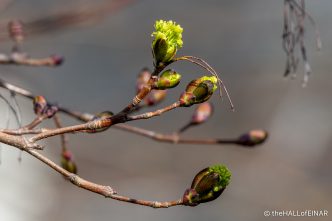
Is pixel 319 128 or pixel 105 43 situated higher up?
pixel 105 43

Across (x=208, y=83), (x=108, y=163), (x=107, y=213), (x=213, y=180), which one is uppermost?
(x=108, y=163)

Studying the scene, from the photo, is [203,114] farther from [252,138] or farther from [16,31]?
[16,31]

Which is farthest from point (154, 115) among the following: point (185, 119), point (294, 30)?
point (185, 119)

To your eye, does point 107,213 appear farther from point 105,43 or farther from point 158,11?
point 158,11

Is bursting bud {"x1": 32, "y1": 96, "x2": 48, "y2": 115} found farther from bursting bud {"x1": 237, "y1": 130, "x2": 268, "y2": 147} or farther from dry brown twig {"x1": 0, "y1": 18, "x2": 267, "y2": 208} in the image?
bursting bud {"x1": 237, "y1": 130, "x2": 268, "y2": 147}

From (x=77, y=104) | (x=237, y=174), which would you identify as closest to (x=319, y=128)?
(x=237, y=174)

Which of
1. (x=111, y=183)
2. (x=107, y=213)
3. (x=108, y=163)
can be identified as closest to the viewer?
(x=107, y=213)

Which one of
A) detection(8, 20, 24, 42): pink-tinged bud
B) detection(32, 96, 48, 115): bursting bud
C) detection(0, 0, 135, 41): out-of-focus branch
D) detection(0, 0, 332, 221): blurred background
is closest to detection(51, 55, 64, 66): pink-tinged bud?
detection(8, 20, 24, 42): pink-tinged bud
